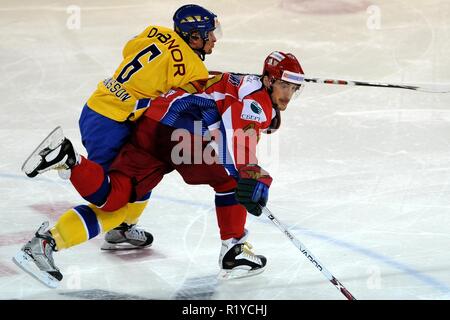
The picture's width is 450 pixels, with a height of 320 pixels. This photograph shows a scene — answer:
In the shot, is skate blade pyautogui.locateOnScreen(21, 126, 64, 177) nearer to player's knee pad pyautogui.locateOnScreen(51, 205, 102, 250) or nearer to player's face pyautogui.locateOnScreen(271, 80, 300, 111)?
player's knee pad pyautogui.locateOnScreen(51, 205, 102, 250)

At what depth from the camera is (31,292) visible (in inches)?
158

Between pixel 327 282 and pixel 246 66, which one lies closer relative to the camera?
pixel 327 282

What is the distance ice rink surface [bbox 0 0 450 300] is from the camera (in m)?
4.22

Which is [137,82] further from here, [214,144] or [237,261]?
[237,261]

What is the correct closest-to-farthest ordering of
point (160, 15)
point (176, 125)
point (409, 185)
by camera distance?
point (176, 125), point (409, 185), point (160, 15)

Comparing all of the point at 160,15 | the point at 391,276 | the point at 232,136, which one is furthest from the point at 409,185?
the point at 160,15

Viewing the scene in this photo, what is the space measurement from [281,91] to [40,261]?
112 centimetres

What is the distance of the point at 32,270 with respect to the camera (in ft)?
12.7

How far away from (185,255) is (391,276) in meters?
0.86

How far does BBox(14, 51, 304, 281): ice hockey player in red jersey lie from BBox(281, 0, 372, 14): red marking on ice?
360 cm

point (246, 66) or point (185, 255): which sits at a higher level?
point (246, 66)

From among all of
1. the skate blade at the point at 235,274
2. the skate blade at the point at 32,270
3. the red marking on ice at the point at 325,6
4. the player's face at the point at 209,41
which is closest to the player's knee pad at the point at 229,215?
the skate blade at the point at 235,274
